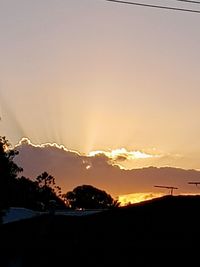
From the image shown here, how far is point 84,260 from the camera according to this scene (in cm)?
2138

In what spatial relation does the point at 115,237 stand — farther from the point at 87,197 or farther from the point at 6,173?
the point at 87,197

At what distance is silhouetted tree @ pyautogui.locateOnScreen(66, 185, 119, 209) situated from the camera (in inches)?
3249

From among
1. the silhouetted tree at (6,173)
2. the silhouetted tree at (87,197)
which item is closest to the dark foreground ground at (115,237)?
the silhouetted tree at (6,173)

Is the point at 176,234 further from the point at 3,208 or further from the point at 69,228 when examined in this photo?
the point at 3,208

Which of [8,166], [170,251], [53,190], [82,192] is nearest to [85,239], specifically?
[170,251]

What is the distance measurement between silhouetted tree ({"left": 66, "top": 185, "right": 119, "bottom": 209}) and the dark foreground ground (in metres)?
56.5

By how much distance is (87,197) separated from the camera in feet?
276

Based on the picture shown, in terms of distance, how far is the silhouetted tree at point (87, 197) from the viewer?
8252cm

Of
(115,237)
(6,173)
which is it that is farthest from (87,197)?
(115,237)

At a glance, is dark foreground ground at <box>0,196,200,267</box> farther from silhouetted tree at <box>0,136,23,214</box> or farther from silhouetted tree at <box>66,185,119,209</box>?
silhouetted tree at <box>66,185,119,209</box>

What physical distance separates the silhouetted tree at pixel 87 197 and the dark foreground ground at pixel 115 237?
56506 millimetres

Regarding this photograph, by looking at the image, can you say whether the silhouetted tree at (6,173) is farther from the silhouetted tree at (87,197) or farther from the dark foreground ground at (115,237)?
the silhouetted tree at (87,197)

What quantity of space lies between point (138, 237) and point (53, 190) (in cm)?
6223

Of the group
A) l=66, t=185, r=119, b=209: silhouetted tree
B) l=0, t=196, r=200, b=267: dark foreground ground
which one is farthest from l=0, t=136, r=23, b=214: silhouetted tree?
l=66, t=185, r=119, b=209: silhouetted tree
